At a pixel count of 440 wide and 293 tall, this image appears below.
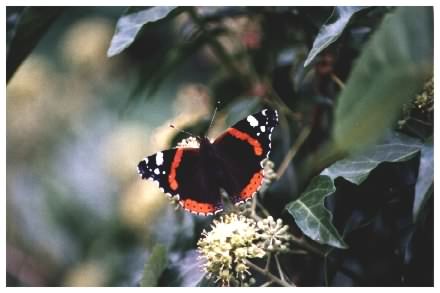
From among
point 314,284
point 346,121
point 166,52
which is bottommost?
point 314,284

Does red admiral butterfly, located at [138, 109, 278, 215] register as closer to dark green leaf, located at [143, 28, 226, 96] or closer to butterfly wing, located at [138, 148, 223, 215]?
butterfly wing, located at [138, 148, 223, 215]

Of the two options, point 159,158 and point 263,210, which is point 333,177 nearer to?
point 263,210

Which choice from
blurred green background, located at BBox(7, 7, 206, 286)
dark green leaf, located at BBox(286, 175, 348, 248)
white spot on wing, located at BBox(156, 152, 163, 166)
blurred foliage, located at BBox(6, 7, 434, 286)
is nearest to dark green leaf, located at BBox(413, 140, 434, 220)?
blurred foliage, located at BBox(6, 7, 434, 286)

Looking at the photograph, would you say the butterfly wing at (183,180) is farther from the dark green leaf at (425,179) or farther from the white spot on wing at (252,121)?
the dark green leaf at (425,179)

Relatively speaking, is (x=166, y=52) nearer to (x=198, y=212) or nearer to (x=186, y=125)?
(x=186, y=125)

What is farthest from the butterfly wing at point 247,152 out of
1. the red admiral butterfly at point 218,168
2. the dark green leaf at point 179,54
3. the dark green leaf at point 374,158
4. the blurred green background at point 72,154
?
the blurred green background at point 72,154

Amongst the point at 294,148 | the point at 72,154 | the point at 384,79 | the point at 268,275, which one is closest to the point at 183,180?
the point at 268,275
